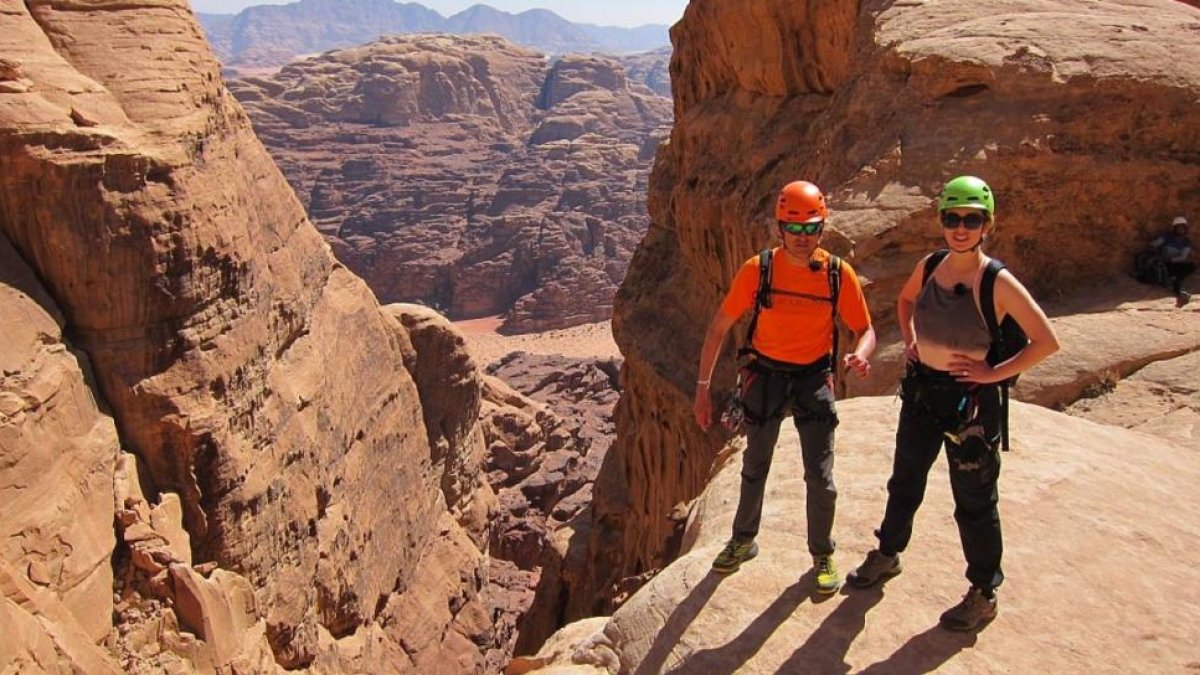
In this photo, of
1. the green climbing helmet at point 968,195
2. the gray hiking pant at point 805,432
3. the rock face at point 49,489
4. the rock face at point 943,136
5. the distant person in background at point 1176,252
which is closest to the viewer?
the green climbing helmet at point 968,195

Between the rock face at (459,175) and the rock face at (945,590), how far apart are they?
144 feet

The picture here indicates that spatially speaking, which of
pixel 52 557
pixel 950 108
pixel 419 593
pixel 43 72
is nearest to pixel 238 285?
pixel 43 72

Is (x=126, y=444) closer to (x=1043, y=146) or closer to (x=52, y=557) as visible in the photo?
(x=52, y=557)

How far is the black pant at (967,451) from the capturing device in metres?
3.80

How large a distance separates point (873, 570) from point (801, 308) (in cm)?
124

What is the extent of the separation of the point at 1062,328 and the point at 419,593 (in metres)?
11.9

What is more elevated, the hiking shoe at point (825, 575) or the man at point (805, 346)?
the man at point (805, 346)

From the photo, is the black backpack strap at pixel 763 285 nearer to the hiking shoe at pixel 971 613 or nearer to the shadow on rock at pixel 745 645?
the shadow on rock at pixel 745 645

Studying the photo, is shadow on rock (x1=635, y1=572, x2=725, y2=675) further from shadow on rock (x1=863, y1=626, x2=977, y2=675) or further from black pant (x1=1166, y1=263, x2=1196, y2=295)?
black pant (x1=1166, y1=263, x2=1196, y2=295)

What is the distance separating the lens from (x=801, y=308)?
4.22 m

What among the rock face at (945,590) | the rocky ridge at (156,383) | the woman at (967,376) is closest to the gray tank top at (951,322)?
the woman at (967,376)

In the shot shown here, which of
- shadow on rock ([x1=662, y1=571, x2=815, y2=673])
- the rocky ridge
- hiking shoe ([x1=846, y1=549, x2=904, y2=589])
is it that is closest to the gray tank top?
hiking shoe ([x1=846, y1=549, x2=904, y2=589])

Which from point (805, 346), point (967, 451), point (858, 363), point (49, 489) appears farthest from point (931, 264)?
point (49, 489)

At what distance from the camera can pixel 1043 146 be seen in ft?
28.7
